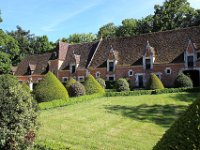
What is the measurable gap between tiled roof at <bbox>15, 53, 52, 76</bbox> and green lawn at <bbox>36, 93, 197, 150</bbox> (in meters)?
32.3

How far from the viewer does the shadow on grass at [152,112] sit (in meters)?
19.3

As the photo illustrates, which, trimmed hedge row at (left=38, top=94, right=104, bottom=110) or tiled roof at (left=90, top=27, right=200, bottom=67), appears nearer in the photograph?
trimmed hedge row at (left=38, top=94, right=104, bottom=110)

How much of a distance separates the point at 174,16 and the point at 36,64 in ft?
100

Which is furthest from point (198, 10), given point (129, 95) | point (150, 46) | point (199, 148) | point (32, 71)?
point (199, 148)

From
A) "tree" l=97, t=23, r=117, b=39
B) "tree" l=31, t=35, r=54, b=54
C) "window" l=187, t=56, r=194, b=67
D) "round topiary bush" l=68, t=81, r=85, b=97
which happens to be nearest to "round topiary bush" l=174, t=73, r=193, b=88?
"window" l=187, t=56, r=194, b=67

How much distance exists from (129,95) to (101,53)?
17.1m

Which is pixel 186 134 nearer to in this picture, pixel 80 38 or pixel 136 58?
pixel 136 58

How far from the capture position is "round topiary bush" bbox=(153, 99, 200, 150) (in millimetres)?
4410

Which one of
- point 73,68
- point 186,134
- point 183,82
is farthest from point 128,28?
point 186,134

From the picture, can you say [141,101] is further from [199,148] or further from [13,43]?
[13,43]

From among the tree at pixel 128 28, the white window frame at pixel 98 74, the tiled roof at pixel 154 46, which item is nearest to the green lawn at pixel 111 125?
the tiled roof at pixel 154 46

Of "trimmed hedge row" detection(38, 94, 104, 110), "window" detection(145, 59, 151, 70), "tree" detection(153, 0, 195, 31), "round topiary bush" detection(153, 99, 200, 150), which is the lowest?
"trimmed hedge row" detection(38, 94, 104, 110)

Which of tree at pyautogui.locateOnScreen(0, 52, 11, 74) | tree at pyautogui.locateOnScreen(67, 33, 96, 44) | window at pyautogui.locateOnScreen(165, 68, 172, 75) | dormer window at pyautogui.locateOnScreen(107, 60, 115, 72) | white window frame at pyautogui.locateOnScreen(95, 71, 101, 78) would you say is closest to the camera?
window at pyautogui.locateOnScreen(165, 68, 172, 75)

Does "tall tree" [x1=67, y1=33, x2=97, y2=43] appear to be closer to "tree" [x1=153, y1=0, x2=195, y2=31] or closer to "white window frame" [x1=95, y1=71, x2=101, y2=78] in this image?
"tree" [x1=153, y1=0, x2=195, y2=31]
